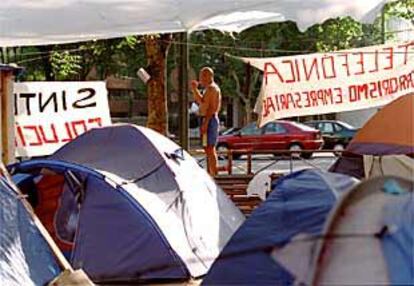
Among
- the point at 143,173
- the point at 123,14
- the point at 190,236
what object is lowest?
the point at 190,236

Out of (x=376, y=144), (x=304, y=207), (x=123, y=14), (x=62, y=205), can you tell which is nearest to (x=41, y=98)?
(x=123, y=14)

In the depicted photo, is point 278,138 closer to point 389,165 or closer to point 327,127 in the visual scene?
point 327,127

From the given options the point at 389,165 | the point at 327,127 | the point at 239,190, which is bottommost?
the point at 327,127

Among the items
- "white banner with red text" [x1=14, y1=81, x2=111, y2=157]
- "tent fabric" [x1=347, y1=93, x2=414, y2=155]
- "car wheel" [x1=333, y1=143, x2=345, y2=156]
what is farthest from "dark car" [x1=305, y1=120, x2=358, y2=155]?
"tent fabric" [x1=347, y1=93, x2=414, y2=155]

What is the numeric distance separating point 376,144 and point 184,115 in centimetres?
519

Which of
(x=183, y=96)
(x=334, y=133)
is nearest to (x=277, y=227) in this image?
(x=183, y=96)

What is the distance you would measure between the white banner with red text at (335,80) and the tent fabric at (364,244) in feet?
27.6

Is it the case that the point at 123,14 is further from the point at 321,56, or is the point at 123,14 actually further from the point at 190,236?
the point at 321,56

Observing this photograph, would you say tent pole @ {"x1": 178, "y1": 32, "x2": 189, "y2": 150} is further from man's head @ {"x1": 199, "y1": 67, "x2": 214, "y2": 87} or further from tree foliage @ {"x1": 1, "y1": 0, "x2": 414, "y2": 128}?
tree foliage @ {"x1": 1, "y1": 0, "x2": 414, "y2": 128}

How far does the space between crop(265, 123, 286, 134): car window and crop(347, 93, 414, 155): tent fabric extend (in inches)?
729

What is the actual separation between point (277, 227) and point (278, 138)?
22856 millimetres

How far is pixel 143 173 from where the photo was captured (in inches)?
286

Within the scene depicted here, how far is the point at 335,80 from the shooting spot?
11.3 meters

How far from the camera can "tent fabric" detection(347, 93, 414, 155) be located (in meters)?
7.12
